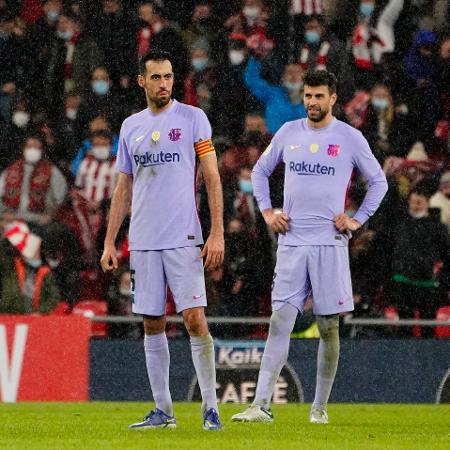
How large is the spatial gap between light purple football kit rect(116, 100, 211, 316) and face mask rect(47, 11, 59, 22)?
8342 mm

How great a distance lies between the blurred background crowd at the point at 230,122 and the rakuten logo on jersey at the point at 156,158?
5284 mm

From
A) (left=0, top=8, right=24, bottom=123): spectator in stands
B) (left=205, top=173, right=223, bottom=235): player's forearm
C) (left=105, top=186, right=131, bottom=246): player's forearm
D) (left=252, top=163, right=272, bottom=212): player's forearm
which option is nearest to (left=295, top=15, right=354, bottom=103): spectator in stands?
(left=0, top=8, right=24, bottom=123): spectator in stands

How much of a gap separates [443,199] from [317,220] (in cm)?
552

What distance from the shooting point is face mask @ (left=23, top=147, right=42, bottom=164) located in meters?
15.4

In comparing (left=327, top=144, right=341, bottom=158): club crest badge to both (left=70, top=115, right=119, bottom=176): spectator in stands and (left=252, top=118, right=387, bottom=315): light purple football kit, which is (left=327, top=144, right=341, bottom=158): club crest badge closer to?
(left=252, top=118, right=387, bottom=315): light purple football kit

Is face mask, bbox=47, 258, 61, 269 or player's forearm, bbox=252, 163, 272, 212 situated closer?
→ player's forearm, bbox=252, 163, 272, 212

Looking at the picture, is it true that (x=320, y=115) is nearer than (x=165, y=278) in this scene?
No

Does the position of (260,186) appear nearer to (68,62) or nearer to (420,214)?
(420,214)

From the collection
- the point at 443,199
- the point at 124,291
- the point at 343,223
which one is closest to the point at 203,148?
the point at 343,223

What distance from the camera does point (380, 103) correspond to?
648 inches

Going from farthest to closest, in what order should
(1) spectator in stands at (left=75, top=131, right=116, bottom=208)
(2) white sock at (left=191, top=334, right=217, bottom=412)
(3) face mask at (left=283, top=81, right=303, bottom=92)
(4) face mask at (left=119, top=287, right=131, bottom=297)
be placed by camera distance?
(3) face mask at (left=283, top=81, right=303, bottom=92) < (1) spectator in stands at (left=75, top=131, right=116, bottom=208) < (4) face mask at (left=119, top=287, right=131, bottom=297) < (2) white sock at (left=191, top=334, right=217, bottom=412)

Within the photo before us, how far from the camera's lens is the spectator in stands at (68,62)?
55.3ft

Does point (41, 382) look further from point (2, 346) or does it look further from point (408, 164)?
point (408, 164)

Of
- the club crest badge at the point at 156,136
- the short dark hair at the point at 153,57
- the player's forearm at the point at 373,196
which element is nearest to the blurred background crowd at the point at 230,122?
the player's forearm at the point at 373,196
